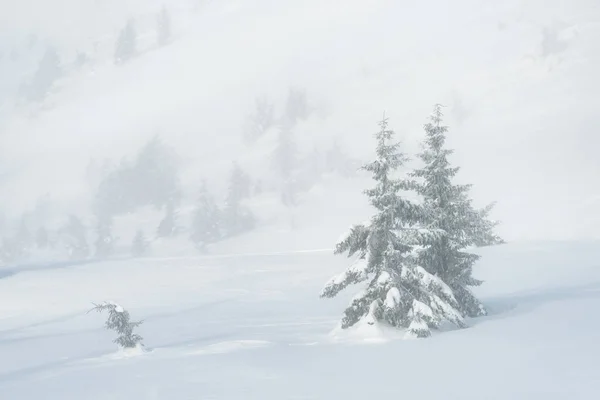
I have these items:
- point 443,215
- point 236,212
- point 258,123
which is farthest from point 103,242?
point 443,215

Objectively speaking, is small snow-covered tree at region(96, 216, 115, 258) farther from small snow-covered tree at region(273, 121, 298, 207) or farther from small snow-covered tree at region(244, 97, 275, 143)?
small snow-covered tree at region(244, 97, 275, 143)

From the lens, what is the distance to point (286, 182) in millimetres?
138625

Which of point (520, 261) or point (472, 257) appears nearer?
point (472, 257)

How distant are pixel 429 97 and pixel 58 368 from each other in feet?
570

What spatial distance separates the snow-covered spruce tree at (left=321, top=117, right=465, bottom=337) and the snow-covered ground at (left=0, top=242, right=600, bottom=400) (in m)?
0.75

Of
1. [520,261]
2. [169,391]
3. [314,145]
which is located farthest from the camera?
[314,145]

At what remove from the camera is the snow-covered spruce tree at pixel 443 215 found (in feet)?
63.6

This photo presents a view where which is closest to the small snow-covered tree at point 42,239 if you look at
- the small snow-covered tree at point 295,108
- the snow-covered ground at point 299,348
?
the small snow-covered tree at point 295,108

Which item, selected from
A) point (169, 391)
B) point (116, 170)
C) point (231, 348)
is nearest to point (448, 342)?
point (231, 348)

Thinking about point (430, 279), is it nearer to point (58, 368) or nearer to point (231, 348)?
point (231, 348)

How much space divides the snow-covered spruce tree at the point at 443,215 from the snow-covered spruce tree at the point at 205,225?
295 ft

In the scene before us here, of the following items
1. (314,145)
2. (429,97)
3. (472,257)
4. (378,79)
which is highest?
(378,79)

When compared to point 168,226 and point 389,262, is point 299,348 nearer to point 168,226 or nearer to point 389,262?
point 389,262

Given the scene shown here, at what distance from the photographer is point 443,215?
63.7 feet
